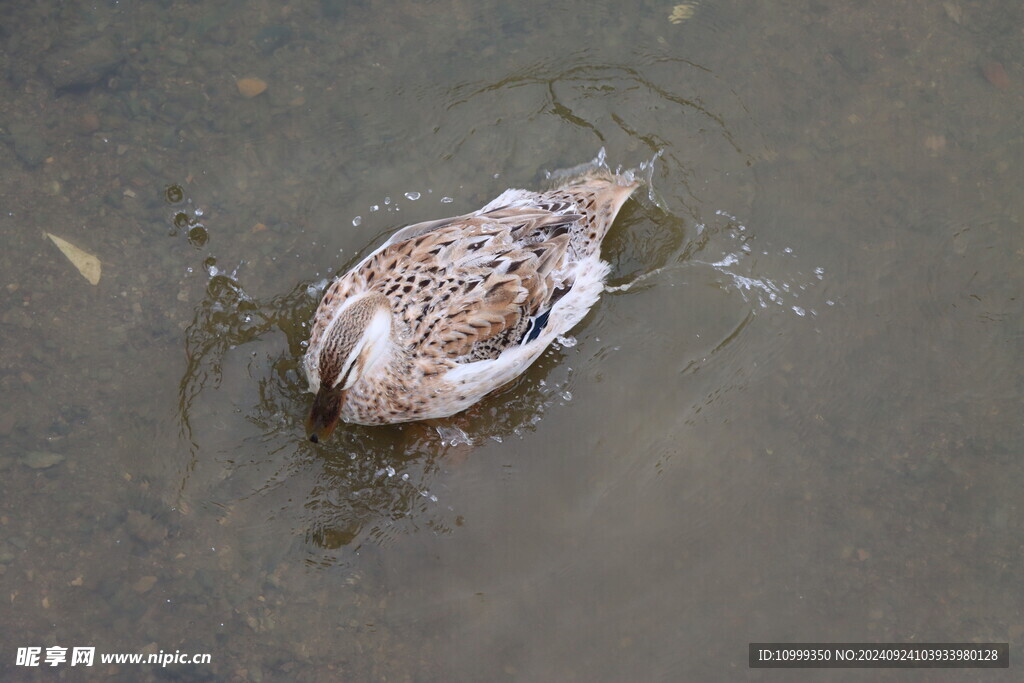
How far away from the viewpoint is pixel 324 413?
5098 mm

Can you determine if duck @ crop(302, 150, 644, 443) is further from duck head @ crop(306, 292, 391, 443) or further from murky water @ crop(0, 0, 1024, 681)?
murky water @ crop(0, 0, 1024, 681)

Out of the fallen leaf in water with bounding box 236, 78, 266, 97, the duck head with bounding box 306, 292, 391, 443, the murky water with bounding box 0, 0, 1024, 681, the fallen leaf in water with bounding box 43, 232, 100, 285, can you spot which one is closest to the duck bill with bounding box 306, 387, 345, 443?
the duck head with bounding box 306, 292, 391, 443

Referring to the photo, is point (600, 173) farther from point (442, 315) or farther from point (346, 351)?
point (346, 351)

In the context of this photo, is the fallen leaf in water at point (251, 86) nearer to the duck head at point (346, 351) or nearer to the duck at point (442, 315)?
the duck at point (442, 315)

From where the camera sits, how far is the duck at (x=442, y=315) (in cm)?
520

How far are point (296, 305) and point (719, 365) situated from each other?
2800mm

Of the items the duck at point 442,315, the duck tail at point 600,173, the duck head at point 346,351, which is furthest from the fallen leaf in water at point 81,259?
the duck tail at point 600,173

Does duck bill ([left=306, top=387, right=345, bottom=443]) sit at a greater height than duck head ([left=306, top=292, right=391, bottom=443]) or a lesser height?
Result: lesser

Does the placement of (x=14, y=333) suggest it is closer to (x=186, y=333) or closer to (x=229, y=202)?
(x=186, y=333)

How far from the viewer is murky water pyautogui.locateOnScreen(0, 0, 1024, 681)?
17.9 feet

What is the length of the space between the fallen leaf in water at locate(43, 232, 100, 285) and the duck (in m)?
1.48

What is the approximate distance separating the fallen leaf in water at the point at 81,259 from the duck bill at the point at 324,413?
1.91 metres

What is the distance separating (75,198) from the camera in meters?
6.02

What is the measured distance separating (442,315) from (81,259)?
8.17 ft
